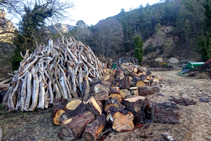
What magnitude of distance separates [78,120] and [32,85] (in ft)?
8.79

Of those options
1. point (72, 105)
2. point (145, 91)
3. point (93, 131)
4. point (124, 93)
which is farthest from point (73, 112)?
point (145, 91)

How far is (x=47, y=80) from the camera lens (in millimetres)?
4562

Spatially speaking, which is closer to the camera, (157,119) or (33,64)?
(157,119)

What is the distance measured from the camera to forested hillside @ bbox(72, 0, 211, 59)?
23659mm

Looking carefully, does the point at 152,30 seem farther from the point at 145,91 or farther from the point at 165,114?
the point at 165,114

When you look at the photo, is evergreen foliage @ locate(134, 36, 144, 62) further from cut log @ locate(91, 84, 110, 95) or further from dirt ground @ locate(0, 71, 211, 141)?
cut log @ locate(91, 84, 110, 95)

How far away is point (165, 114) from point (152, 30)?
35537mm

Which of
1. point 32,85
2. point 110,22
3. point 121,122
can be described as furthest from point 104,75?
point 110,22

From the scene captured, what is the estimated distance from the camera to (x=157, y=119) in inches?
Result: 111

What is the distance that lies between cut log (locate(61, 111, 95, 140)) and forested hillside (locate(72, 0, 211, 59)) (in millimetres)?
20266

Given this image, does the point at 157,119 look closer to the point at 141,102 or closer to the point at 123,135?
the point at 141,102

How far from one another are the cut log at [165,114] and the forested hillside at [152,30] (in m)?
18.9

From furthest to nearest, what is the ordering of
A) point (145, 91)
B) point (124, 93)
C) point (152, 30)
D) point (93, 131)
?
point (152, 30), point (145, 91), point (124, 93), point (93, 131)

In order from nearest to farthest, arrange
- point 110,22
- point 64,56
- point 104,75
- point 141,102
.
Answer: point 141,102
point 64,56
point 104,75
point 110,22
